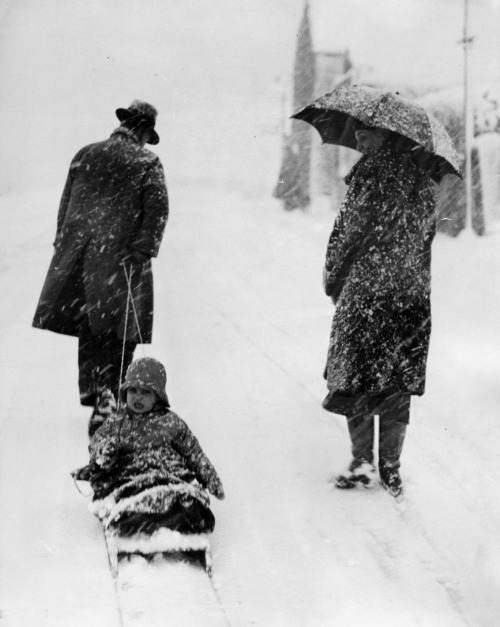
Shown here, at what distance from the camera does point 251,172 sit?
68.1 ft

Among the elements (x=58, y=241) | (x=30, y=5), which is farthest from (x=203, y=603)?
(x=30, y=5)

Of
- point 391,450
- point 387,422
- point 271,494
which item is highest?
point 387,422

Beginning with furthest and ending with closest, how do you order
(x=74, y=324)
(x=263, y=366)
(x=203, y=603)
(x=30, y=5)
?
(x=30, y=5)
(x=263, y=366)
(x=74, y=324)
(x=203, y=603)

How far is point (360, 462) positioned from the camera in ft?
14.3

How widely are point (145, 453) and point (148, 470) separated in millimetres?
86

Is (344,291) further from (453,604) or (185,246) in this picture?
(185,246)

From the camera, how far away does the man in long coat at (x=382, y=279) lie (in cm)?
408

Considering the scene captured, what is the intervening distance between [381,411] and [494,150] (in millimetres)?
12885

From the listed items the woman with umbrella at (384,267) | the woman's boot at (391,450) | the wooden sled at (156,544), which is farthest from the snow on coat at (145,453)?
the woman's boot at (391,450)

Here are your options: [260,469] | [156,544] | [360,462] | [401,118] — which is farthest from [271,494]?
[401,118]

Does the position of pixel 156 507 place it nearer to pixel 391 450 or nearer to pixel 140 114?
pixel 391 450

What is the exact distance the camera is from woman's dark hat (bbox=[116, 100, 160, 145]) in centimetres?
491

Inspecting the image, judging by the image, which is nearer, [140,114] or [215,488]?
[215,488]

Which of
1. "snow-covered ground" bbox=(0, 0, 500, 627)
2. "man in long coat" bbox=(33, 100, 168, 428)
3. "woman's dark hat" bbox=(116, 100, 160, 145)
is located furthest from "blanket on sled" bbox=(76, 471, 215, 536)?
"woman's dark hat" bbox=(116, 100, 160, 145)
